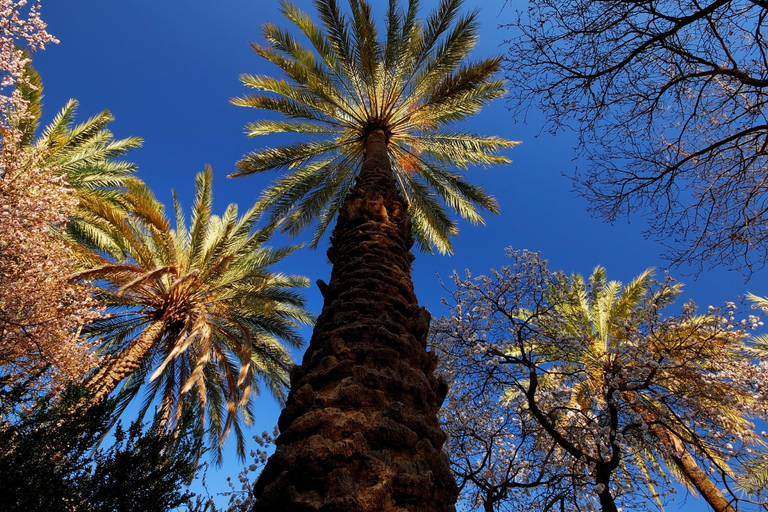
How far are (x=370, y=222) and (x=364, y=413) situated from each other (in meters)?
2.87

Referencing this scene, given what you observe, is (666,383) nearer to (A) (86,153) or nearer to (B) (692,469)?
(B) (692,469)

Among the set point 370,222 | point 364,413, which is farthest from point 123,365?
point 364,413

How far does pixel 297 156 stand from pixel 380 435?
9.67m

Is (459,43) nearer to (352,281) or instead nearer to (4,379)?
(352,281)

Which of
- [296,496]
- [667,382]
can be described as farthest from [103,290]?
[667,382]

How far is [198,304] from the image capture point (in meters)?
11.1

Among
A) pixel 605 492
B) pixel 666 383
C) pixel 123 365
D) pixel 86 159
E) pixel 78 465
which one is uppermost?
pixel 86 159

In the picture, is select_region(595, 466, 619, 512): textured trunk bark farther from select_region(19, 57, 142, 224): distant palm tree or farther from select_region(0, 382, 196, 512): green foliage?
select_region(19, 57, 142, 224): distant palm tree

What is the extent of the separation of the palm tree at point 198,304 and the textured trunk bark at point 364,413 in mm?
6971

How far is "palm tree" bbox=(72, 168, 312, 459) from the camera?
9773 mm

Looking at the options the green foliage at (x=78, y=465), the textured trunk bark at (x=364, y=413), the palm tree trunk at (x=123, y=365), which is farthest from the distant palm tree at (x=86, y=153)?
the textured trunk bark at (x=364, y=413)

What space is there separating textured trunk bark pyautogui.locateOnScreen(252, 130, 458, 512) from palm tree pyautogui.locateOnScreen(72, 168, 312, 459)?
22.9 ft

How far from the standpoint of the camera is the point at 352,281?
384 centimetres

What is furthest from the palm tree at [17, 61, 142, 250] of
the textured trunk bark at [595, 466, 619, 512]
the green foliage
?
the textured trunk bark at [595, 466, 619, 512]
